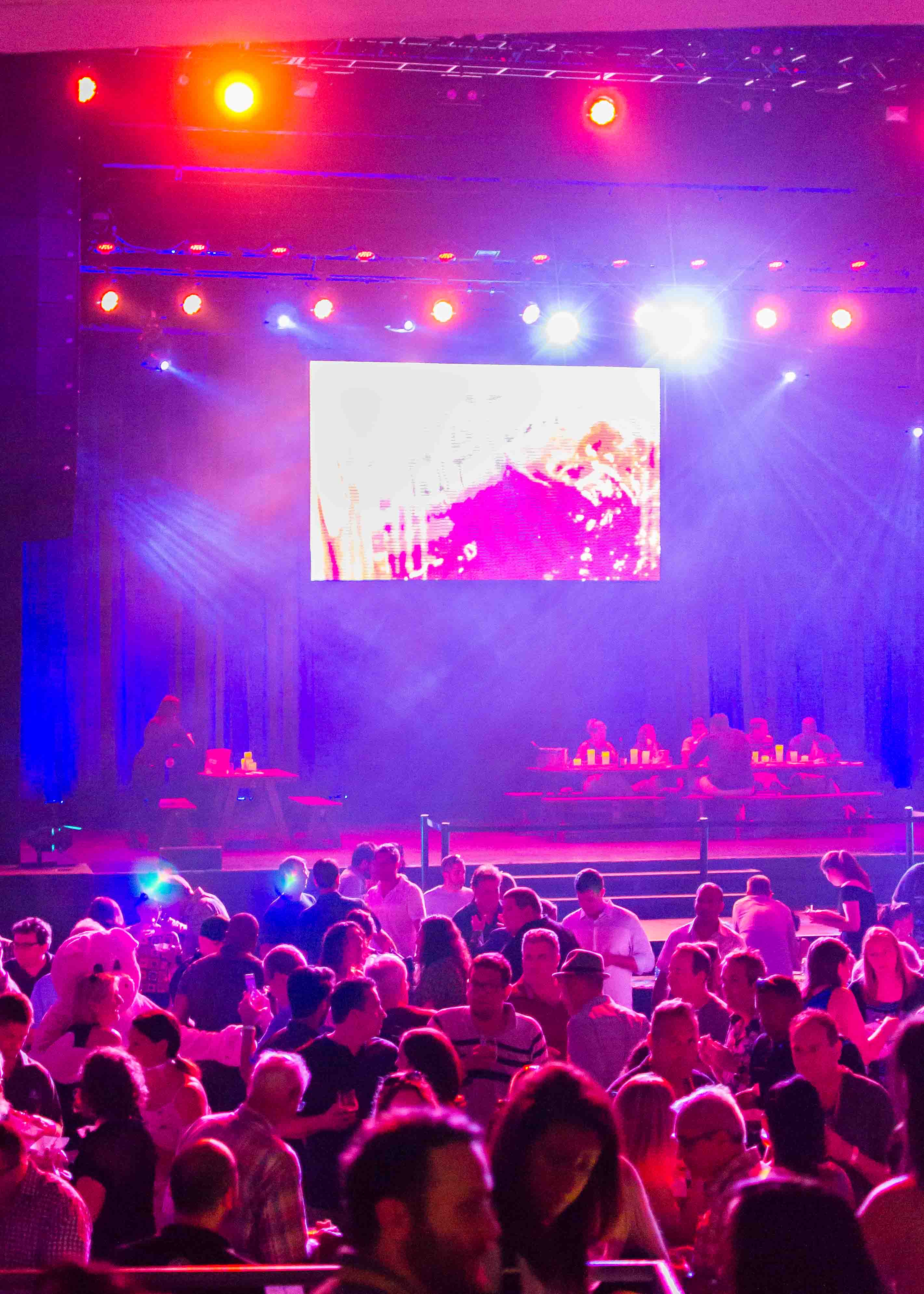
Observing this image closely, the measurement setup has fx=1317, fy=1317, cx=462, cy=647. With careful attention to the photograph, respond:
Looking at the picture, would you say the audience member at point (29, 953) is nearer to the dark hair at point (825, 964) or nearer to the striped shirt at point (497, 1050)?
the striped shirt at point (497, 1050)

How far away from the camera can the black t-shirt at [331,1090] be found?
13.0ft

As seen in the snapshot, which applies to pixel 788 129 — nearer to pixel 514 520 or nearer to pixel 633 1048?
pixel 514 520

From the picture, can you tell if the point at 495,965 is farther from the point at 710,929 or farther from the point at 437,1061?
the point at 710,929

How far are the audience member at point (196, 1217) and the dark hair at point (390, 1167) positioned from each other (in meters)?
1.02

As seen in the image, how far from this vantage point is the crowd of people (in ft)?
6.32

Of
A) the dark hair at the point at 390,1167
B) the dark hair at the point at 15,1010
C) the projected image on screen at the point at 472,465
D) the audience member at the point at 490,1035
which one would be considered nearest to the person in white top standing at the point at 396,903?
the audience member at the point at 490,1035

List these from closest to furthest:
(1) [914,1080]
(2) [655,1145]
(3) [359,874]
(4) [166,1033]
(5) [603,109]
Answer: (1) [914,1080] < (2) [655,1145] < (4) [166,1033] < (3) [359,874] < (5) [603,109]

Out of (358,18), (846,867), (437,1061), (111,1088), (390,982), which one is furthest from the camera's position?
(846,867)

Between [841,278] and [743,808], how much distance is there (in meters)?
5.46

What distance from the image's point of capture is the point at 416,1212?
1.89 meters

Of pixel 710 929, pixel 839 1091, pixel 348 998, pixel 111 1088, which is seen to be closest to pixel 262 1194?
pixel 111 1088

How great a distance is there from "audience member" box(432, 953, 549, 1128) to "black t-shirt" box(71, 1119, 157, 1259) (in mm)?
1295

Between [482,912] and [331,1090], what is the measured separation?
3073mm

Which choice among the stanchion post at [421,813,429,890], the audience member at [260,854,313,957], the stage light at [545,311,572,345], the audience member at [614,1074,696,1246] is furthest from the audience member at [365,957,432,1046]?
the stage light at [545,311,572,345]
